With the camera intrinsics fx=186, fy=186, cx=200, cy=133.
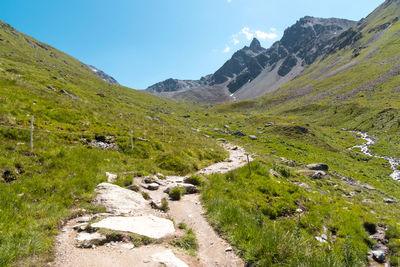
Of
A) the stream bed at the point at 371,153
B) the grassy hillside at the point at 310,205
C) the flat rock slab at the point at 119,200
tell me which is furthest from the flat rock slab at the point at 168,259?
the stream bed at the point at 371,153

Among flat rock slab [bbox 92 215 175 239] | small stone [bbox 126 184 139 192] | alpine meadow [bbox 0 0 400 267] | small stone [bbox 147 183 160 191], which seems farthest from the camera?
small stone [bbox 147 183 160 191]

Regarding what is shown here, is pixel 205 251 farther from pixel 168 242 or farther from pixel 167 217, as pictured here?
pixel 167 217

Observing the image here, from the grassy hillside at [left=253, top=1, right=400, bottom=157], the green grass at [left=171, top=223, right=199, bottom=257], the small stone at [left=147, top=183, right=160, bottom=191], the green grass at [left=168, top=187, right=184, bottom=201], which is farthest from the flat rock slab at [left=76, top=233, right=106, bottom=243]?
the grassy hillside at [left=253, top=1, right=400, bottom=157]

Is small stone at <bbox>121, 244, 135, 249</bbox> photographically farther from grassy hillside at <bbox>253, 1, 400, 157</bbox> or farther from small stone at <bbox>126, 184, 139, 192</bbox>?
grassy hillside at <bbox>253, 1, 400, 157</bbox>

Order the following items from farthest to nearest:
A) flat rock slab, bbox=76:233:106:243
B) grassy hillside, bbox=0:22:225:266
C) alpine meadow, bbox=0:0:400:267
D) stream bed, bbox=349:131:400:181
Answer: stream bed, bbox=349:131:400:181 → flat rock slab, bbox=76:233:106:243 → alpine meadow, bbox=0:0:400:267 → grassy hillside, bbox=0:22:225:266

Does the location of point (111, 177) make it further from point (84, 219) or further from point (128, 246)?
point (128, 246)

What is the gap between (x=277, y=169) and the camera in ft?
64.0

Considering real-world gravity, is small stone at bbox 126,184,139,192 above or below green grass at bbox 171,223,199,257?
above

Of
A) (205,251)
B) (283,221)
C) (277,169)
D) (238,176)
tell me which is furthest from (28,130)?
(277,169)

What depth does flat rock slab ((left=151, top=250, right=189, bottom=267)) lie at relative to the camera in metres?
→ 5.36

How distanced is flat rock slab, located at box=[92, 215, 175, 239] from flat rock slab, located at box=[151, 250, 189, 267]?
0.98m

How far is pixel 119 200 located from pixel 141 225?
2.61 m

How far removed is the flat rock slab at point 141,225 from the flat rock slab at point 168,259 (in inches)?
38.5

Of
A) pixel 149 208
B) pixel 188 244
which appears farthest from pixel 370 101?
pixel 188 244
